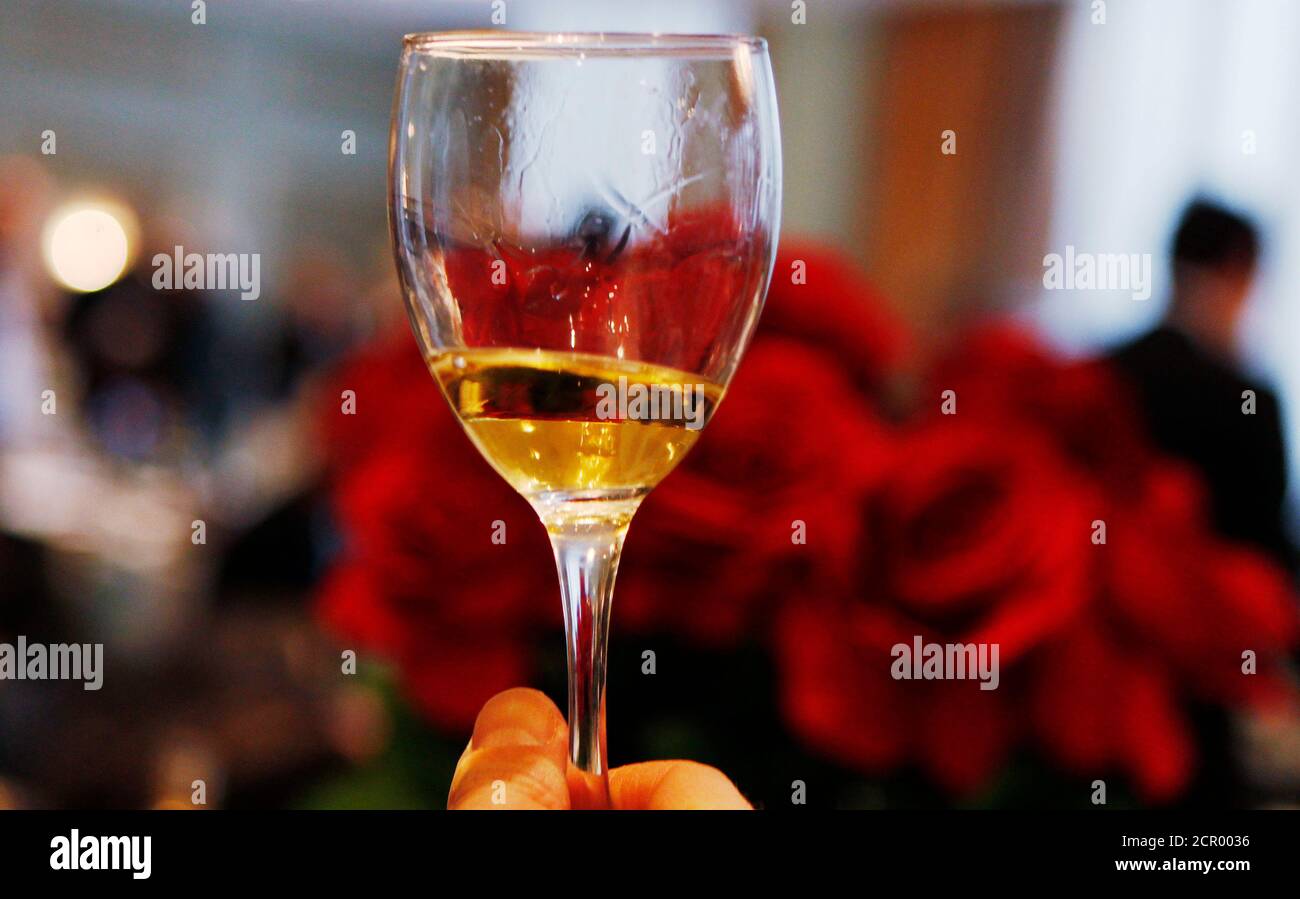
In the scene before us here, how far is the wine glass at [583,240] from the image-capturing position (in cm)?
30


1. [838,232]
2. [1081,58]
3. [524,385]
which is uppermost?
[1081,58]

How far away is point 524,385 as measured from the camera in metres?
0.32

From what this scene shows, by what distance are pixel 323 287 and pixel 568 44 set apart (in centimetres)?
346

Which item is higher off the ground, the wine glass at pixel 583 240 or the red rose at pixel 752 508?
the wine glass at pixel 583 240

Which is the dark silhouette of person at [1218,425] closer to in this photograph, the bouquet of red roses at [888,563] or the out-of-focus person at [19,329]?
the bouquet of red roses at [888,563]

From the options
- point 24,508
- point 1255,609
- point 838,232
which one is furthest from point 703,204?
point 838,232

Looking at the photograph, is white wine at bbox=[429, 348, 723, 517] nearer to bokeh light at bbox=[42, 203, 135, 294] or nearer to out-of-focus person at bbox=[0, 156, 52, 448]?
out-of-focus person at bbox=[0, 156, 52, 448]

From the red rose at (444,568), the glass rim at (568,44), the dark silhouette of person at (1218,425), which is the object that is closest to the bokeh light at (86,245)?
the dark silhouette of person at (1218,425)

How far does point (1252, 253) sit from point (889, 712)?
1.51 meters

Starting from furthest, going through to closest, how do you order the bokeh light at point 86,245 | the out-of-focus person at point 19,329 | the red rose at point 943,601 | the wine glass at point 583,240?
the bokeh light at point 86,245
the out-of-focus person at point 19,329
the red rose at point 943,601
the wine glass at point 583,240

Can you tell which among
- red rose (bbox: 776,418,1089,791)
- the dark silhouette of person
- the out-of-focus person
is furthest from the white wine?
the out-of-focus person

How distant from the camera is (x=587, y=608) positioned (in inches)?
13.3

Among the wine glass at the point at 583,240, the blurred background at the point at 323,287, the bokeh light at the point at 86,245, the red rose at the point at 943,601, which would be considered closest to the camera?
the wine glass at the point at 583,240

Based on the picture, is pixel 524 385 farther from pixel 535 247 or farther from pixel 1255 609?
pixel 1255 609
